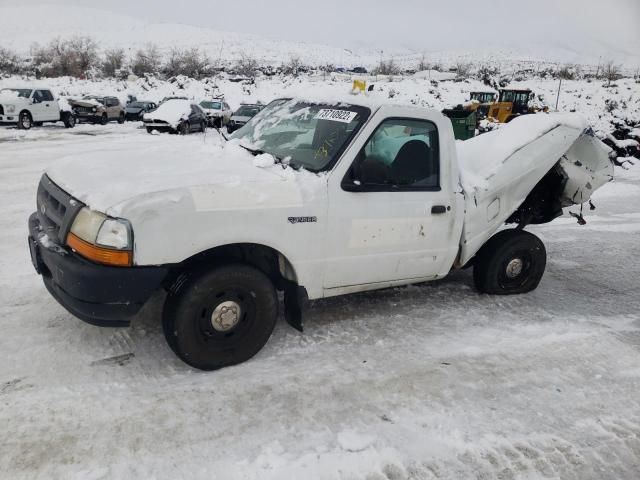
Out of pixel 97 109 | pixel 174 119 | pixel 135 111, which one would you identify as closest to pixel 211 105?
pixel 135 111

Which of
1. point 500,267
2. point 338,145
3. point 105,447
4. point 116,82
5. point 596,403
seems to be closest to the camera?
point 105,447

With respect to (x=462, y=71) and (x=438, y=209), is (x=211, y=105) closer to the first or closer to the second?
(x=438, y=209)

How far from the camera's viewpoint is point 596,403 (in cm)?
324

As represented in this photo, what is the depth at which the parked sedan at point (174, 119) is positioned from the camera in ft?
68.3

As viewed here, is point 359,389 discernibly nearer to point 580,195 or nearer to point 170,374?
point 170,374

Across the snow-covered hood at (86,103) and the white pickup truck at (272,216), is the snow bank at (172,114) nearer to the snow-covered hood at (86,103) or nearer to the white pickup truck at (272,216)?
the snow-covered hood at (86,103)

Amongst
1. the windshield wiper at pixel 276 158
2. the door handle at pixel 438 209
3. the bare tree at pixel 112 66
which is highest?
the bare tree at pixel 112 66

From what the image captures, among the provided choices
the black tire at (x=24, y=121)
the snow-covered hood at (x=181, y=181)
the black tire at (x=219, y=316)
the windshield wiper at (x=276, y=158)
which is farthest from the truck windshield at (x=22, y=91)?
the black tire at (x=219, y=316)

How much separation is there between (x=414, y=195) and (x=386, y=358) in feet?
4.01

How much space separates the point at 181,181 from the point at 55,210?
2.86 feet

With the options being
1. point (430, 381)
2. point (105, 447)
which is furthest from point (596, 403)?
point (105, 447)

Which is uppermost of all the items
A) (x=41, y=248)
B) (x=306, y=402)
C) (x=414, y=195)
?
(x=414, y=195)

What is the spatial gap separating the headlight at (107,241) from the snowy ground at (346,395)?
824 millimetres

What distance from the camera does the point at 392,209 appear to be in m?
3.74
